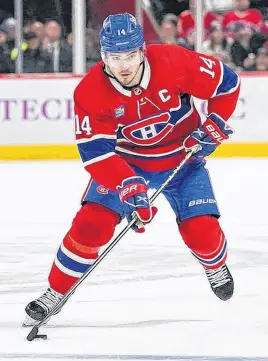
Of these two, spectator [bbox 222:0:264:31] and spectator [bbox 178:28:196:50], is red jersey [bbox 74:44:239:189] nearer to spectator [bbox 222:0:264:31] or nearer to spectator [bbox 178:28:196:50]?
spectator [bbox 178:28:196:50]

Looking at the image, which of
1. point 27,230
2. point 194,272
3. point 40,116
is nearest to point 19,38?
point 40,116

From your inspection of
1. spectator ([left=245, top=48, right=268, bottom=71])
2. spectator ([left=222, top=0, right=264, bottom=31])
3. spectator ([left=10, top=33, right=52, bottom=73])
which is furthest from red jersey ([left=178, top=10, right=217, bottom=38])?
spectator ([left=10, top=33, right=52, bottom=73])

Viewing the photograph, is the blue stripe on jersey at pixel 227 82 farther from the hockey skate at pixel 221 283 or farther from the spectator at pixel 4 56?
the spectator at pixel 4 56

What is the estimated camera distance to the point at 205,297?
3.89m

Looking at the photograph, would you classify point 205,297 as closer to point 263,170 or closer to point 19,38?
point 263,170

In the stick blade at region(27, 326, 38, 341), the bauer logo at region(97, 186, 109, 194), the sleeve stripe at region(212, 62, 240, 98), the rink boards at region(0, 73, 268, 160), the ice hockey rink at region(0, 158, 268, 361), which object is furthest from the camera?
the rink boards at region(0, 73, 268, 160)

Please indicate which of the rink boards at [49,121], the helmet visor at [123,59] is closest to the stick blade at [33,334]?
the helmet visor at [123,59]

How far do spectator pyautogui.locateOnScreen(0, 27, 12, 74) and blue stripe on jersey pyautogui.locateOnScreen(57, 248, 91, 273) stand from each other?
17.4ft

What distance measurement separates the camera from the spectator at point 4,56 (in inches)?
338

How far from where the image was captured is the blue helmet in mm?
3287

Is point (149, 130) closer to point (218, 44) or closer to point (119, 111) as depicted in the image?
point (119, 111)

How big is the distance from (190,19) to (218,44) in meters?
0.29

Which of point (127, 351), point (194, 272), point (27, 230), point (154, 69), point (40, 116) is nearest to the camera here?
point (127, 351)

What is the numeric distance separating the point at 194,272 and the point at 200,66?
1055mm
